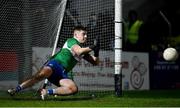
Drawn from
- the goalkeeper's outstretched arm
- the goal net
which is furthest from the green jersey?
the goal net

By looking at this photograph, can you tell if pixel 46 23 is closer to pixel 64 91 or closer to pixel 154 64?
pixel 64 91

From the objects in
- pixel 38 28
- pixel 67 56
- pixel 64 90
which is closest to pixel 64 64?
pixel 67 56

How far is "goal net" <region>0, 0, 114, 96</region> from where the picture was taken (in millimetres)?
14508

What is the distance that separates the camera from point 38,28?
14.8 meters

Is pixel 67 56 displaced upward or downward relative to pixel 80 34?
downward

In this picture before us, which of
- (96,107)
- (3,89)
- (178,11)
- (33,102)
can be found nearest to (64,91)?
(33,102)

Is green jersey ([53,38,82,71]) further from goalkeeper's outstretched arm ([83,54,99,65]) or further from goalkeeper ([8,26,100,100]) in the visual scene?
goalkeeper's outstretched arm ([83,54,99,65])

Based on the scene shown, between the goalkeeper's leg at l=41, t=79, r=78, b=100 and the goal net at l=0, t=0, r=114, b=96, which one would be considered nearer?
the goalkeeper's leg at l=41, t=79, r=78, b=100

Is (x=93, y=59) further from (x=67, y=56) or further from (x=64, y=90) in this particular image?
(x=64, y=90)

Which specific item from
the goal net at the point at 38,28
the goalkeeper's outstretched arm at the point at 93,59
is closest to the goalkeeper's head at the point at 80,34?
the goalkeeper's outstretched arm at the point at 93,59

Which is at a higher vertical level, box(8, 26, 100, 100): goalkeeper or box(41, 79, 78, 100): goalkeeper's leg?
box(8, 26, 100, 100): goalkeeper

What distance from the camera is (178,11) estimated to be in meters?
24.2

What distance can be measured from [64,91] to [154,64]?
8.58m

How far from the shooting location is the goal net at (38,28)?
14508 mm
